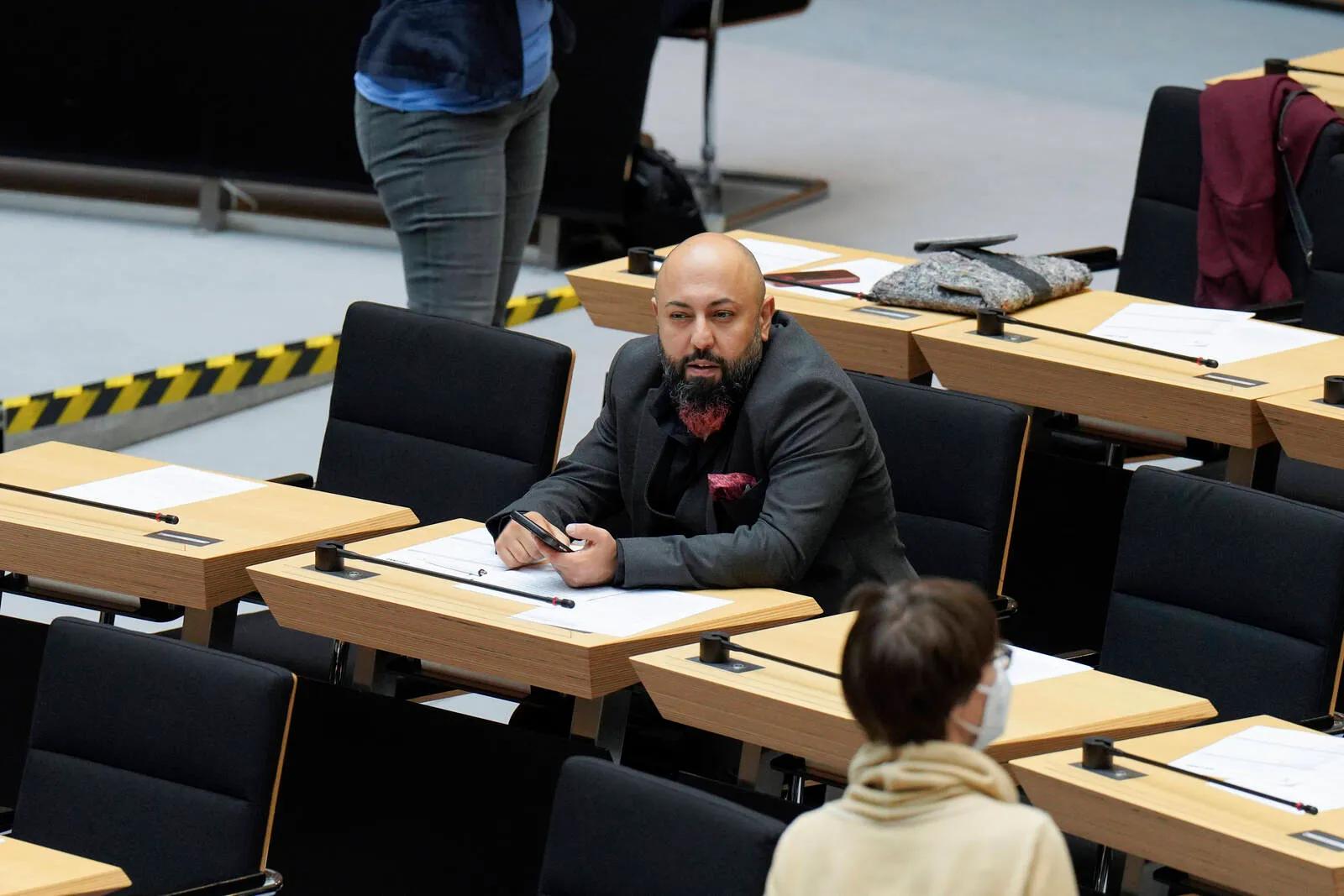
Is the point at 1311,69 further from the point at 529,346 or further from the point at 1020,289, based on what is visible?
the point at 529,346

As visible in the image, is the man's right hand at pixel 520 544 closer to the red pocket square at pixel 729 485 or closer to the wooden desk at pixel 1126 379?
the red pocket square at pixel 729 485

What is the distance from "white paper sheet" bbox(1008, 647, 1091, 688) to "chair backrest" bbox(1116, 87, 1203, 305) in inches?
103

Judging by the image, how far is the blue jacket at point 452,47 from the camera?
14.6 feet

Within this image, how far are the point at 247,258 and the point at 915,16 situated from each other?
5.96m

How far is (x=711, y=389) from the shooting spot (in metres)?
3.47

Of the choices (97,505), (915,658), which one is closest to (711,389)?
(97,505)

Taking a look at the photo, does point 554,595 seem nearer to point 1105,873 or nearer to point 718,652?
point 718,652

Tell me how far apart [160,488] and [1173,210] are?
2.95 metres

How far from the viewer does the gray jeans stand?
14.8 feet

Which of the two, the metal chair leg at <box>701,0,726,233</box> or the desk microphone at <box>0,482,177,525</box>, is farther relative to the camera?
the metal chair leg at <box>701,0,726,233</box>

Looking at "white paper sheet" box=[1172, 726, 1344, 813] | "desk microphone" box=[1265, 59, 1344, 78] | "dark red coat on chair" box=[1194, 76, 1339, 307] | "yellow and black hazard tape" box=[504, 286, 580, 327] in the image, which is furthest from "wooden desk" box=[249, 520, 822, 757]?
"yellow and black hazard tape" box=[504, 286, 580, 327]

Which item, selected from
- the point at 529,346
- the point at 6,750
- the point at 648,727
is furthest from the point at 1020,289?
the point at 6,750

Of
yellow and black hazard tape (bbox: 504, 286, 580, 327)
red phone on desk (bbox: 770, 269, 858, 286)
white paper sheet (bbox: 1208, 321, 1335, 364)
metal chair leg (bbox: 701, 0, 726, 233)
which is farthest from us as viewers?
metal chair leg (bbox: 701, 0, 726, 233)

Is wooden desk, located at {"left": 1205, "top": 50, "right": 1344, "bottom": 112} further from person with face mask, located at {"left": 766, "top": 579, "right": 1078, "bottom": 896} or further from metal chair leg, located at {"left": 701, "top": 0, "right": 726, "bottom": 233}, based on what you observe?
person with face mask, located at {"left": 766, "top": 579, "right": 1078, "bottom": 896}
